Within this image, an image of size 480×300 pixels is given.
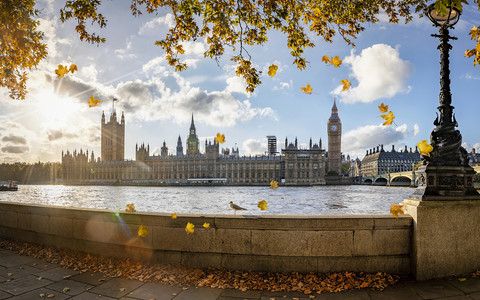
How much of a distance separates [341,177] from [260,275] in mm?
111766

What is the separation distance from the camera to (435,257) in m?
3.96

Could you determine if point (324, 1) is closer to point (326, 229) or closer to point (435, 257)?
point (326, 229)

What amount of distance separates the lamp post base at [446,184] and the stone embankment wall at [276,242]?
45 centimetres

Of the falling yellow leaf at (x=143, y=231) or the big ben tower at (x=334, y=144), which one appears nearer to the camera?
the falling yellow leaf at (x=143, y=231)

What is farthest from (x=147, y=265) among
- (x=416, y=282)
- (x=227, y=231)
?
(x=416, y=282)

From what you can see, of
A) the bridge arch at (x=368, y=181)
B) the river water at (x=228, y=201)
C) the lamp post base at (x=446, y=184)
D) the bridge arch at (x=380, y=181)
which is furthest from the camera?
the bridge arch at (x=368, y=181)

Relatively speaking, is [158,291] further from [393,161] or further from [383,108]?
[393,161]

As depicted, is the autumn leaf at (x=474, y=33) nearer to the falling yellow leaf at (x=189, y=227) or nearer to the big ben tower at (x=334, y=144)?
the falling yellow leaf at (x=189, y=227)

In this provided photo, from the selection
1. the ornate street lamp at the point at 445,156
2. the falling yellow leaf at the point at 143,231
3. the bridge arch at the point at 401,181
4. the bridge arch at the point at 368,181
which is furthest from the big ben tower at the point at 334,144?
the falling yellow leaf at the point at 143,231

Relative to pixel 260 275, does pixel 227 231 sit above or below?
above

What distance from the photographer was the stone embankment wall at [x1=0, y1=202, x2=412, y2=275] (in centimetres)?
413

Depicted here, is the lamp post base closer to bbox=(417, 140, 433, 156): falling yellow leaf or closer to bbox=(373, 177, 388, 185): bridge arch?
bbox=(417, 140, 433, 156): falling yellow leaf

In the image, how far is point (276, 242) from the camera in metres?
4.20

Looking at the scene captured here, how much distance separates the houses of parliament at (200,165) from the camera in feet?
356
